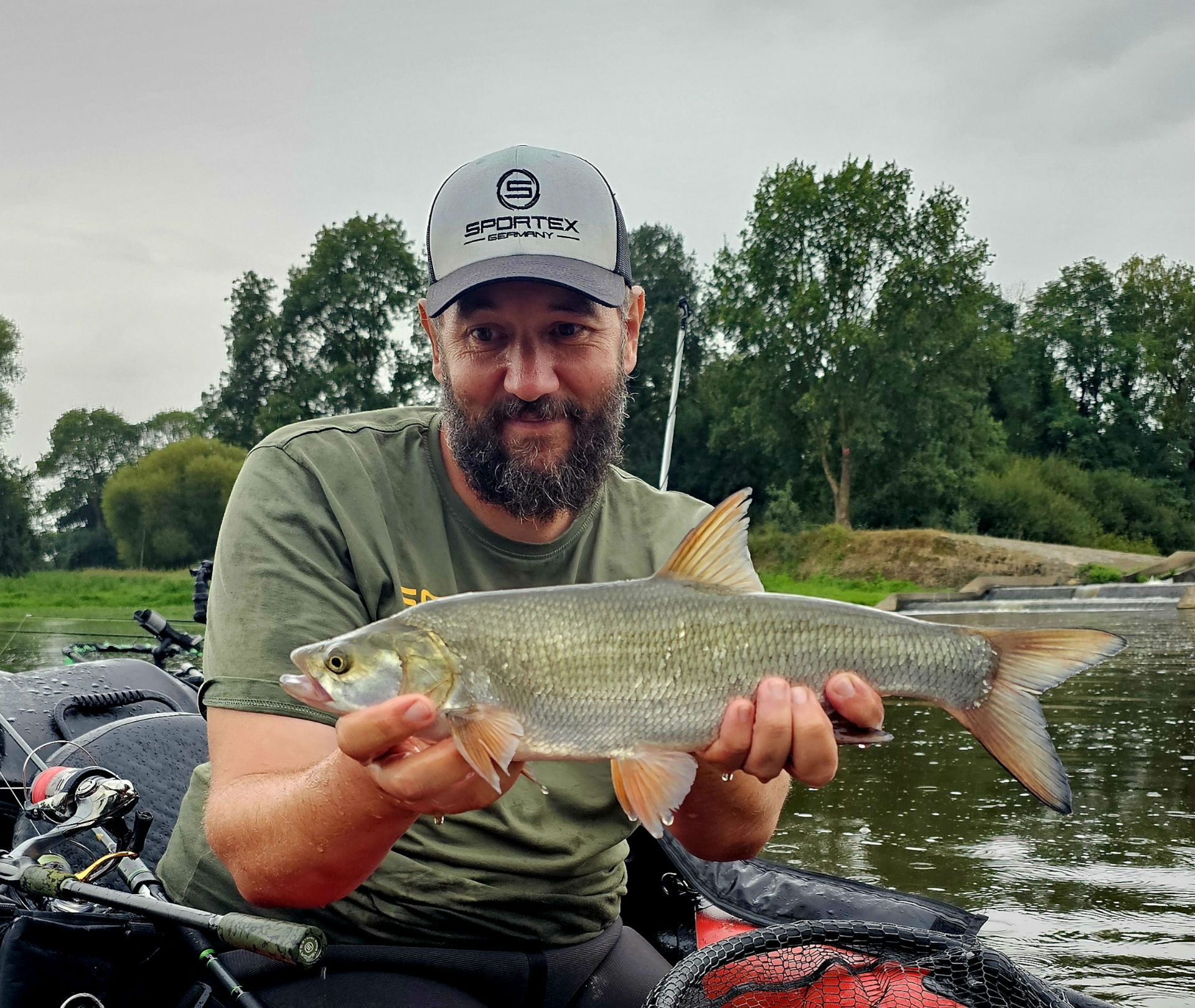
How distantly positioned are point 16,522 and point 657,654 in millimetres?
38592

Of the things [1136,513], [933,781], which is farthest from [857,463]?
[933,781]

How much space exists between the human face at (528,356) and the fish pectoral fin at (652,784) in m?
0.78

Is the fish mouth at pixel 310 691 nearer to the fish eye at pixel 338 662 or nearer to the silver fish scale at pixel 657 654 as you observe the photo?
the fish eye at pixel 338 662

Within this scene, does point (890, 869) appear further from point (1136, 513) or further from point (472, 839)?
point (1136, 513)

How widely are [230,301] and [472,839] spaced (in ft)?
164

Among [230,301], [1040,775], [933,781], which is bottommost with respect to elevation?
[933,781]

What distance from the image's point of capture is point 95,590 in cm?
2786

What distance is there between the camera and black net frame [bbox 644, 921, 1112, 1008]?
6.72 ft

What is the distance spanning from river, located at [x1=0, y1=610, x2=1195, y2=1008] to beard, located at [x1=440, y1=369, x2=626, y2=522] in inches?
123

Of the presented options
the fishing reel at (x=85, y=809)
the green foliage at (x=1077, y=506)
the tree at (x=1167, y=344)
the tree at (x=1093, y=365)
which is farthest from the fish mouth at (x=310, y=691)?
the tree at (x=1167, y=344)

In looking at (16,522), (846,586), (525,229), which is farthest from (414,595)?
(16,522)

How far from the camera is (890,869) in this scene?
18.4 feet

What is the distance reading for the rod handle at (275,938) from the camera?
1.68 metres

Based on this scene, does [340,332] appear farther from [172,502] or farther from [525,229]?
[525,229]
